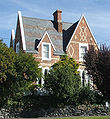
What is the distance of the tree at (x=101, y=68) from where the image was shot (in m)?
21.8

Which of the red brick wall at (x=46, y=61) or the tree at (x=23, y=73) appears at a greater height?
the red brick wall at (x=46, y=61)

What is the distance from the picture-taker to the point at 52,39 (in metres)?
30.5

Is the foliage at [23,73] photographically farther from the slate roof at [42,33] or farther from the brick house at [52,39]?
the slate roof at [42,33]

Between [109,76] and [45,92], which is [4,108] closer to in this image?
[45,92]

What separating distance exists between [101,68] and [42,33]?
11.3 meters

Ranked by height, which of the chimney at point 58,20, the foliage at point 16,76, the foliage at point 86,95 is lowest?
the foliage at point 86,95

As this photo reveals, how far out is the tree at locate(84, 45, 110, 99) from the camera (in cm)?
2175

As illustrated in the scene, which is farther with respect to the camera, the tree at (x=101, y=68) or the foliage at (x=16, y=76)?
the tree at (x=101, y=68)

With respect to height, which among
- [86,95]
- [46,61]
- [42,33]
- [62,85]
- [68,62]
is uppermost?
[42,33]

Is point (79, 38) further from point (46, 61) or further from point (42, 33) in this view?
point (46, 61)

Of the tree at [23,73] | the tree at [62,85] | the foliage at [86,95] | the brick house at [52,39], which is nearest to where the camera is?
the tree at [23,73]

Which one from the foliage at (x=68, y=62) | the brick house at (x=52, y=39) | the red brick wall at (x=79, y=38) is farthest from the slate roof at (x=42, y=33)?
the foliage at (x=68, y=62)

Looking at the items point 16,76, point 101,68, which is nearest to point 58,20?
point 101,68

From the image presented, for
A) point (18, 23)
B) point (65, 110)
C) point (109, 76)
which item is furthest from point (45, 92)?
point (18, 23)
